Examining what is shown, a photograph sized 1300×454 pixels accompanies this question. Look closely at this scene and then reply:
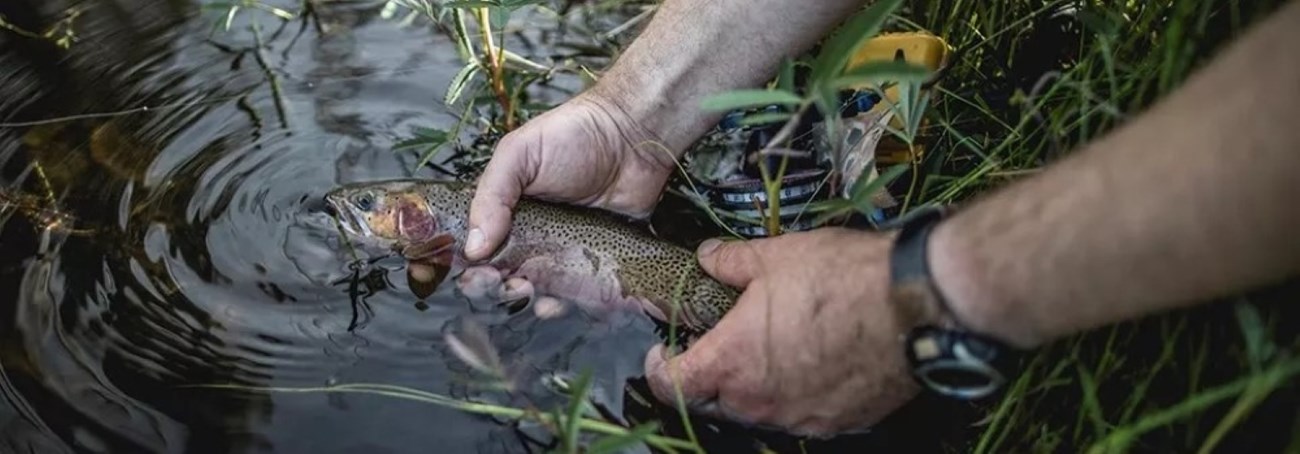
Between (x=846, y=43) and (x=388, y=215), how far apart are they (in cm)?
147

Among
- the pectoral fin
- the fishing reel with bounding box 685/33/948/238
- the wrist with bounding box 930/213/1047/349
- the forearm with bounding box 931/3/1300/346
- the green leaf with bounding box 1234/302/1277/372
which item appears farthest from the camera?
the pectoral fin

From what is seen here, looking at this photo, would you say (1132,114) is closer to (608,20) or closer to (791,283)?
(791,283)

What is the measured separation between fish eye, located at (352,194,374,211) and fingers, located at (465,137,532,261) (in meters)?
0.30

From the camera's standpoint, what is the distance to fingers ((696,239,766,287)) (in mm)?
2275

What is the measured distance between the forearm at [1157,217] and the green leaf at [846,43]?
0.31 m

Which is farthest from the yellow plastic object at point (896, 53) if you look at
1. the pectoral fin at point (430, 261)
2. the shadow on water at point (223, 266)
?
the pectoral fin at point (430, 261)

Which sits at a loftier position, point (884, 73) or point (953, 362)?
point (884, 73)

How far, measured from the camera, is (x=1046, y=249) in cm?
155

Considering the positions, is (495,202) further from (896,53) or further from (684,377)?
(896,53)

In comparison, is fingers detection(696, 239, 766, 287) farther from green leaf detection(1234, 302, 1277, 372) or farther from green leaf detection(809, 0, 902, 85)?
green leaf detection(1234, 302, 1277, 372)

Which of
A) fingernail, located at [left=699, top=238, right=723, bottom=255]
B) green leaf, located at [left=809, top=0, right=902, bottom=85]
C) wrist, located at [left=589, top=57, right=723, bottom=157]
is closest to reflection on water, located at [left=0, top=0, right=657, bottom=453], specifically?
fingernail, located at [left=699, top=238, right=723, bottom=255]

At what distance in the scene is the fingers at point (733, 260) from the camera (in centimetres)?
228

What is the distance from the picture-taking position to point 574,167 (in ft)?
8.96

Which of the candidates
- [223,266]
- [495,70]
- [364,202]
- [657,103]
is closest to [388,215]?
[364,202]
